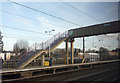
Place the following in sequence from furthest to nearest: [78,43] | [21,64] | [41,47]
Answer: [78,43] < [41,47] < [21,64]

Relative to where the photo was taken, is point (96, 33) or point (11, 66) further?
point (96, 33)

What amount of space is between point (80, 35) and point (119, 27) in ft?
23.0

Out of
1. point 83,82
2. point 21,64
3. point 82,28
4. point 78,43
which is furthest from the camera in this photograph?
point 78,43

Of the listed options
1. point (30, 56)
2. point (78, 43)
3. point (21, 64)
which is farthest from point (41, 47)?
point (78, 43)

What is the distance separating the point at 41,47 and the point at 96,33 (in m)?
10.1

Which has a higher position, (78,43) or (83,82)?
(78,43)

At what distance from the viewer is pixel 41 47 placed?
20.7 m

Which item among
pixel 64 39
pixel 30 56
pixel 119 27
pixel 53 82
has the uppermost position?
pixel 119 27

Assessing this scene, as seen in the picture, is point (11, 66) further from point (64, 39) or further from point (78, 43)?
point (78, 43)

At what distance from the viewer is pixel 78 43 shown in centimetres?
4000

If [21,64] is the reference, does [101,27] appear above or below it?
above

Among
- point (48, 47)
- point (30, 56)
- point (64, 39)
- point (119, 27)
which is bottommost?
point (30, 56)

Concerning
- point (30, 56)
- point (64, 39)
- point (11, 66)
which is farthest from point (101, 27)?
point (11, 66)

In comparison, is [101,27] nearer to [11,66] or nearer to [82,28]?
[82,28]
